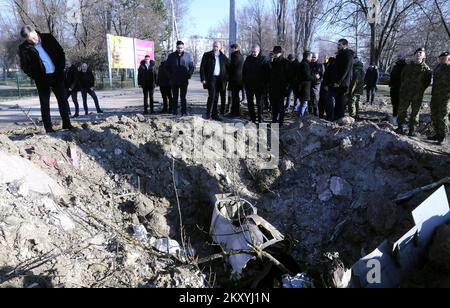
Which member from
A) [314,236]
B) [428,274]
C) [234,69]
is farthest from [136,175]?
[428,274]

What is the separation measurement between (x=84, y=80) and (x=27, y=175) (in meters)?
5.79

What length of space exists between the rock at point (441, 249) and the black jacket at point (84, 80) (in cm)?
894

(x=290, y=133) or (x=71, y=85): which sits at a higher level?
(x=71, y=85)

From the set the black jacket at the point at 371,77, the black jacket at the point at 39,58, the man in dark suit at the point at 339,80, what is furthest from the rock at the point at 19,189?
the black jacket at the point at 371,77

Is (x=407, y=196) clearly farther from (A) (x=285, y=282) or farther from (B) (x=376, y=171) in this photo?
(A) (x=285, y=282)

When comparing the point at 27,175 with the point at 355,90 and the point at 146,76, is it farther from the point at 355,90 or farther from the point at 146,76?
the point at 355,90

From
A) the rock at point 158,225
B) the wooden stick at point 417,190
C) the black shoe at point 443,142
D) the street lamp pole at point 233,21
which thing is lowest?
the rock at point 158,225

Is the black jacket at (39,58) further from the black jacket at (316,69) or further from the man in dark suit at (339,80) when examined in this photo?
the black jacket at (316,69)

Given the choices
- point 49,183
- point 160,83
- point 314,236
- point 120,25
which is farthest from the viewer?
point 120,25

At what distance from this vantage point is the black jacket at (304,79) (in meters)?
8.80

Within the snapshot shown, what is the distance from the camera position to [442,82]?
700 centimetres
